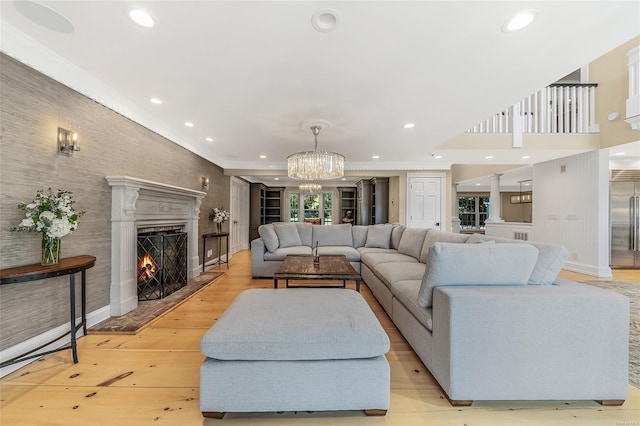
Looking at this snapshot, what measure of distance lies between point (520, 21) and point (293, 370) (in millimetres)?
2425

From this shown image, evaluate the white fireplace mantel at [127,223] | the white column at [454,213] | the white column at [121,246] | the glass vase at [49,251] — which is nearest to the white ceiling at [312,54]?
the white fireplace mantel at [127,223]

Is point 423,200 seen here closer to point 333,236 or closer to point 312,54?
point 333,236

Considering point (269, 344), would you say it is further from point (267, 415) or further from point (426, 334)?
point (426, 334)

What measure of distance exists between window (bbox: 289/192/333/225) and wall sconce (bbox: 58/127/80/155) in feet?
23.9

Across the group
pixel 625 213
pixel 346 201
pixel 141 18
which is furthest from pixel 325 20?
pixel 346 201

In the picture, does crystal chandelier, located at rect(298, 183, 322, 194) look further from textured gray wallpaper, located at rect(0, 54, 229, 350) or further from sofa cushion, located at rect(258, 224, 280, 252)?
textured gray wallpaper, located at rect(0, 54, 229, 350)

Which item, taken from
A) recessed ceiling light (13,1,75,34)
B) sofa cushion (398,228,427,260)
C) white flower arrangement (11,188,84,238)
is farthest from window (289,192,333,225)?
recessed ceiling light (13,1,75,34)

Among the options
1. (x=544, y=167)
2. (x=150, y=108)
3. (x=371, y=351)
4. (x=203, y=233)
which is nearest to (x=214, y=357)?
(x=371, y=351)

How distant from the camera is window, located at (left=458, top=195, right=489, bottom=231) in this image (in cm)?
1192

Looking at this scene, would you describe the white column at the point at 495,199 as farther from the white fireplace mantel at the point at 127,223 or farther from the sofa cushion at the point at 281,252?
the white fireplace mantel at the point at 127,223

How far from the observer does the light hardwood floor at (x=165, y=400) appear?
53.2 inches

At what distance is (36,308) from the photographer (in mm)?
1899

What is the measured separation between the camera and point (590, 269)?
4.53m

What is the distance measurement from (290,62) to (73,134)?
1971 millimetres
